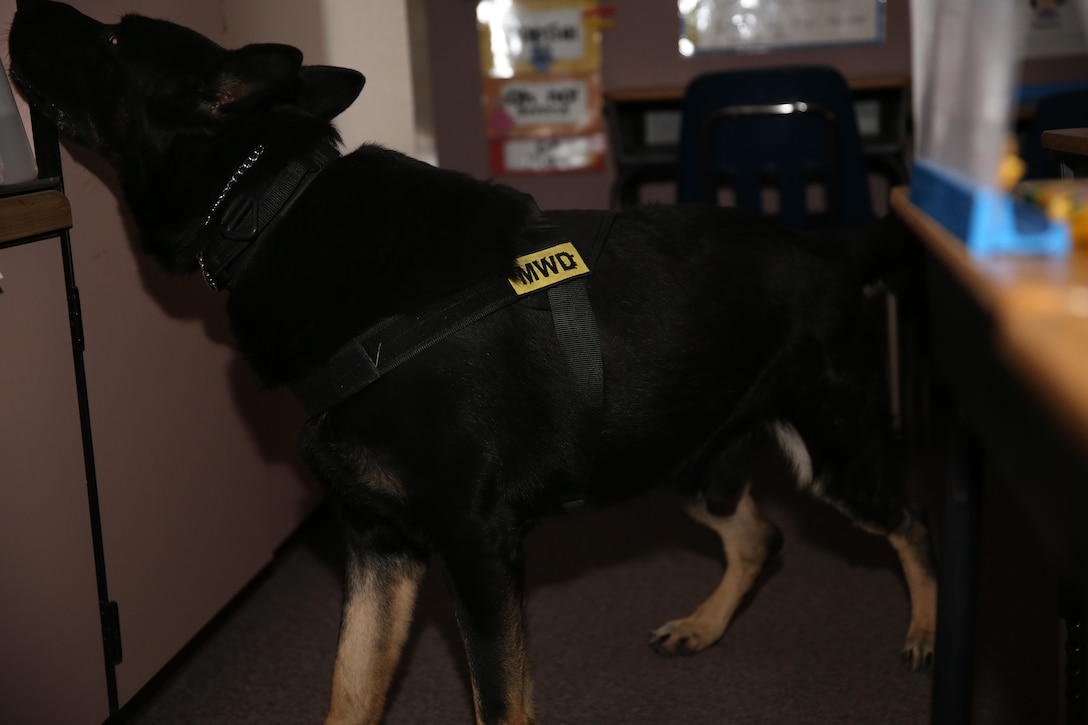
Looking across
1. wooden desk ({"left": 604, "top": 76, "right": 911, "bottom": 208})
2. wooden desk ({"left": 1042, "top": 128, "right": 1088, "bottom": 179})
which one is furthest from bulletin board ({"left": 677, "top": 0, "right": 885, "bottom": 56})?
wooden desk ({"left": 1042, "top": 128, "right": 1088, "bottom": 179})

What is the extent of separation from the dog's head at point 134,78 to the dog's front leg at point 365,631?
2.30 feet

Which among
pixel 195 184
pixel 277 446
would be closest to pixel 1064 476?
pixel 195 184

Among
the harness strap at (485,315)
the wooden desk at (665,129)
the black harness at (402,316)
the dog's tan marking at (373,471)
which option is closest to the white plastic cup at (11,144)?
the black harness at (402,316)

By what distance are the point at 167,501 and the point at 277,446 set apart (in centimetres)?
49

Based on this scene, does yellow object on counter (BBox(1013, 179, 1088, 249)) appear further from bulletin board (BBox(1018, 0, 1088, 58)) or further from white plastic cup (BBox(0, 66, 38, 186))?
bulletin board (BBox(1018, 0, 1088, 58))

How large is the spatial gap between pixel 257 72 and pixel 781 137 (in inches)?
80.6

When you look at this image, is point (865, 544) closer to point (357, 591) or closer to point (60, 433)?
point (357, 591)

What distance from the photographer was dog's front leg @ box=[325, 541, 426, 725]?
1660mm

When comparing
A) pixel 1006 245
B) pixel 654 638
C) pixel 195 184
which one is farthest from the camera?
pixel 654 638

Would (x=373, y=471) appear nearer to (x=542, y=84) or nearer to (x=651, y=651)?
(x=651, y=651)

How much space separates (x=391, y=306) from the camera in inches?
56.4

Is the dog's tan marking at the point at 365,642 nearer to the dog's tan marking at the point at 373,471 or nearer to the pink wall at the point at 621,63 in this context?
the dog's tan marking at the point at 373,471

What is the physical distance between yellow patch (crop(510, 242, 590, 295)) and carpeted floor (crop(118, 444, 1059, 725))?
564 mm

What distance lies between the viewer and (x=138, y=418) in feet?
6.04
